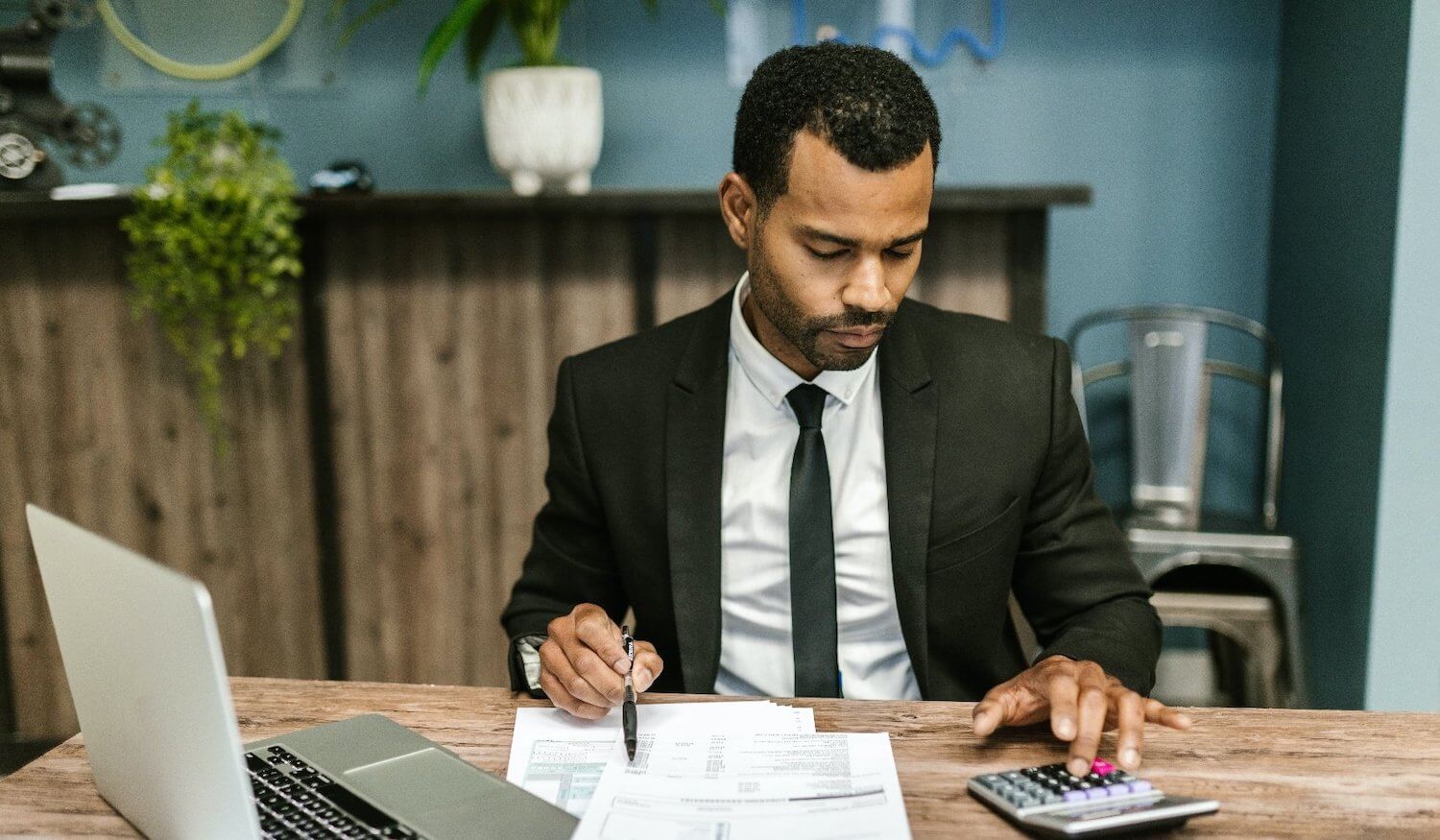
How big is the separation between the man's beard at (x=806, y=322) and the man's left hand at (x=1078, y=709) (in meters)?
0.42

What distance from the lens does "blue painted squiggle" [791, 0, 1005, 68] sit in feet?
9.27

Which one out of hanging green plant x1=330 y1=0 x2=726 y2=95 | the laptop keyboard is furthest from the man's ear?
hanging green plant x1=330 y1=0 x2=726 y2=95

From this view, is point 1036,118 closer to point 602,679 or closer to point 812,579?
point 812,579

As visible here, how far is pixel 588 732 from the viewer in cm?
109

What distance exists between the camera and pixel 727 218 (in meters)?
1.50

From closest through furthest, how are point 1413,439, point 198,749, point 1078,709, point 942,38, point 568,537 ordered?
point 198,749, point 1078,709, point 568,537, point 1413,439, point 942,38

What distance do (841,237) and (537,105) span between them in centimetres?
146

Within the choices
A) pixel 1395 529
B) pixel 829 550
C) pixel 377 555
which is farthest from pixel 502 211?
pixel 1395 529

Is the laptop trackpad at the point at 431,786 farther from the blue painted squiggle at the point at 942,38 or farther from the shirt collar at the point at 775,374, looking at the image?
the blue painted squiggle at the point at 942,38

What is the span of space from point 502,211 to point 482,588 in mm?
896

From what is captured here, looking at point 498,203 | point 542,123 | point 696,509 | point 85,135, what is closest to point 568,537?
point 696,509

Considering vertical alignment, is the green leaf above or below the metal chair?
above

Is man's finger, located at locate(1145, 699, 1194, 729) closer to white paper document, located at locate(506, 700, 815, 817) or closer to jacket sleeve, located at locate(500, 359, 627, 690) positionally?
white paper document, located at locate(506, 700, 815, 817)

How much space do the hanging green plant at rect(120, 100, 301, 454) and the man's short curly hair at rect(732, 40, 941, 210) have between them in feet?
4.86
